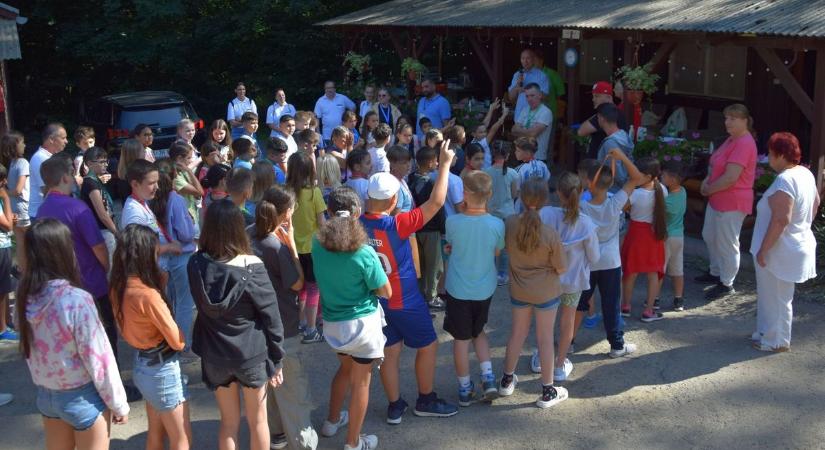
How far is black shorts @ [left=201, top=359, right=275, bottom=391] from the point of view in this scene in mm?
4262

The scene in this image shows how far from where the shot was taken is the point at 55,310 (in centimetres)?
379

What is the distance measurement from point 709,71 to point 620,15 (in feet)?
12.3

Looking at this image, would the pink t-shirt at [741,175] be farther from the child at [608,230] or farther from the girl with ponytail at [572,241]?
the girl with ponytail at [572,241]

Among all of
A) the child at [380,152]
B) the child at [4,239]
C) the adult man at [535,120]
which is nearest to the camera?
the child at [4,239]

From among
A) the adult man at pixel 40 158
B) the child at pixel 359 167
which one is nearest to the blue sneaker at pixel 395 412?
the child at pixel 359 167

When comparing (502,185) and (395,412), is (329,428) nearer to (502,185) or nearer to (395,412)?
(395,412)

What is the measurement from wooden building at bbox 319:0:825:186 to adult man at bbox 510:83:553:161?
1309 mm

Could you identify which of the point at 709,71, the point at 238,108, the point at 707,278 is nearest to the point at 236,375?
the point at 707,278

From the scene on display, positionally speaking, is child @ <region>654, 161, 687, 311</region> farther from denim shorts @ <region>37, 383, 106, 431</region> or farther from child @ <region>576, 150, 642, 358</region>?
denim shorts @ <region>37, 383, 106, 431</region>

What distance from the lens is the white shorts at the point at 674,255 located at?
721 centimetres

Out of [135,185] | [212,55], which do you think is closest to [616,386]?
[135,185]

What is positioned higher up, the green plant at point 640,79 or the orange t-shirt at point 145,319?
the green plant at point 640,79

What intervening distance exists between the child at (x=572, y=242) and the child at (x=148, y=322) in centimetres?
261

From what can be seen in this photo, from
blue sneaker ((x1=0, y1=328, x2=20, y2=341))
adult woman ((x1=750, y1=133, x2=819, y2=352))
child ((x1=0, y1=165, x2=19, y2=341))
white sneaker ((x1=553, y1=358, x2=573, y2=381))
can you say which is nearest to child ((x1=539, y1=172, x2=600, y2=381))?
white sneaker ((x1=553, y1=358, x2=573, y2=381))
